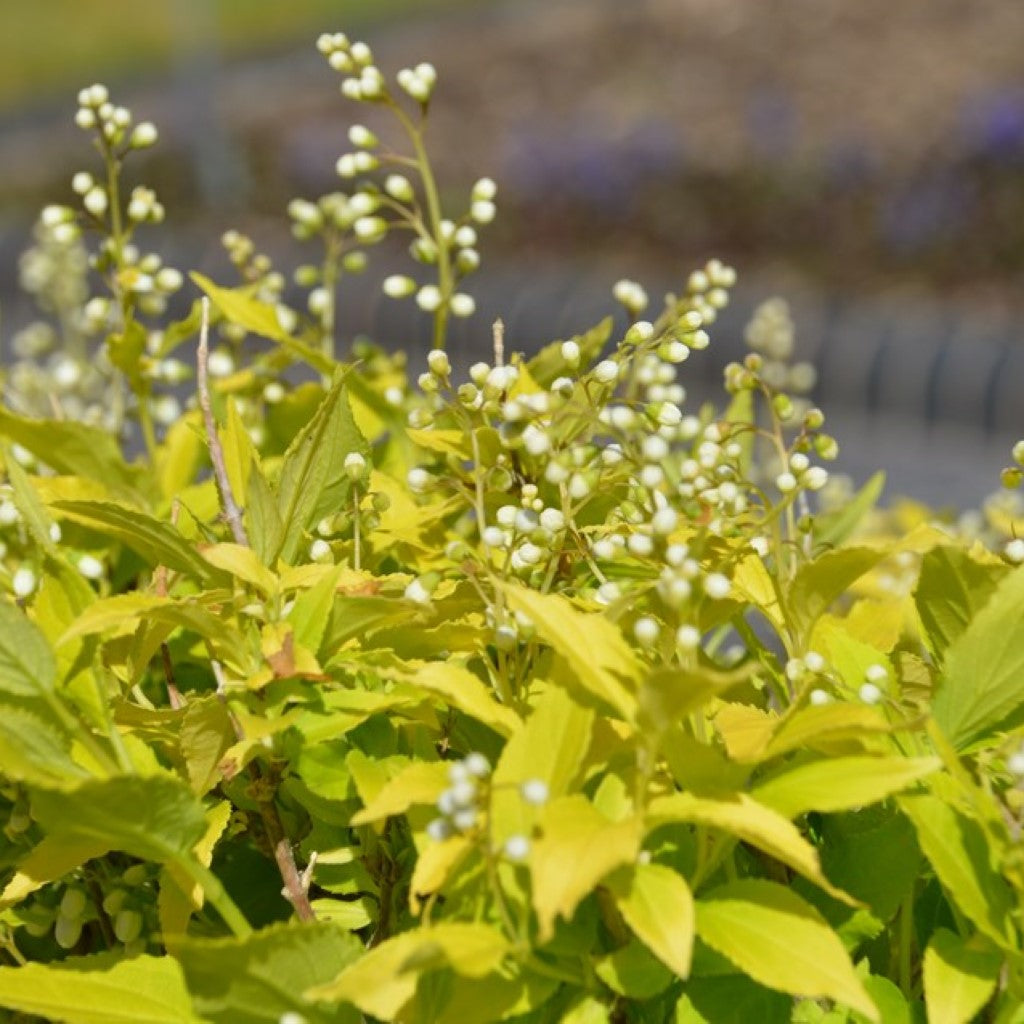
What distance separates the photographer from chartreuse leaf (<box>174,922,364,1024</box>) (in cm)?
76

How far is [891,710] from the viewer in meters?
0.89

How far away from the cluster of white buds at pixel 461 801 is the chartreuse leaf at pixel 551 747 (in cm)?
1

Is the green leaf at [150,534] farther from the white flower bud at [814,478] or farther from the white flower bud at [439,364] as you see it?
the white flower bud at [814,478]

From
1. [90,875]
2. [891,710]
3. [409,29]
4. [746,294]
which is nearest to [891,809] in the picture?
[891,710]

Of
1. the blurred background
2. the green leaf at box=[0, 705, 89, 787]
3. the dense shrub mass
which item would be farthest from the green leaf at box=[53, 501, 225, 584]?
the blurred background

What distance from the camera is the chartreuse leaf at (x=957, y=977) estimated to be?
79 centimetres

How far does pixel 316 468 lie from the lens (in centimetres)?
95

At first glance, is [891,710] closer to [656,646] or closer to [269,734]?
[656,646]

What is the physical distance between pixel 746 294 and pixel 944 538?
4.16 metres

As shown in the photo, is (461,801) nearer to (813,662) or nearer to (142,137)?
(813,662)

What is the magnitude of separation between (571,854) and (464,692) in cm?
12

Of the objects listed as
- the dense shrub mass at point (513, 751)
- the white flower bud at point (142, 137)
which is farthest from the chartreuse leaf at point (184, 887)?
the white flower bud at point (142, 137)

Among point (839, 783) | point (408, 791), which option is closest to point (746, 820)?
point (839, 783)

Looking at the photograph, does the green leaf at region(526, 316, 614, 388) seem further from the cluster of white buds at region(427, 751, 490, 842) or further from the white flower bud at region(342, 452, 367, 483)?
the cluster of white buds at region(427, 751, 490, 842)
